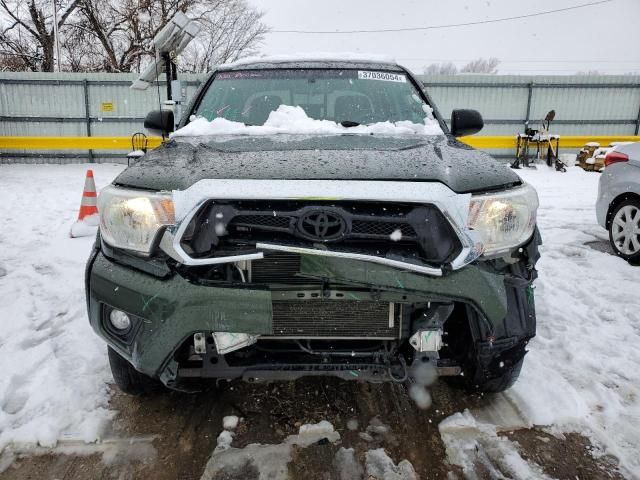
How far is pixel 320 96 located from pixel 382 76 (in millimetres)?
544

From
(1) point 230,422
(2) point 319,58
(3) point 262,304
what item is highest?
(2) point 319,58

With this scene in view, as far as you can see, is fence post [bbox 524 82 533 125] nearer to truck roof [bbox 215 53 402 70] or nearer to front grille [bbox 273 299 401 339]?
truck roof [bbox 215 53 402 70]

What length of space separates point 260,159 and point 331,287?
629mm

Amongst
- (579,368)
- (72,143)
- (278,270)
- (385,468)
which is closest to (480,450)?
(385,468)

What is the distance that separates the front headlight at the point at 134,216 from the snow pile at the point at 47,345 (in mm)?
928

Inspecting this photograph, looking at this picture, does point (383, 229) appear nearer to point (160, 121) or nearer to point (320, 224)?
point (320, 224)

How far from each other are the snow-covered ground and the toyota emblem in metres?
1.11

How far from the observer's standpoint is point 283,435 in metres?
2.17

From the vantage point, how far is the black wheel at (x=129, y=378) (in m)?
2.26

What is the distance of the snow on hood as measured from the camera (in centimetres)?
275

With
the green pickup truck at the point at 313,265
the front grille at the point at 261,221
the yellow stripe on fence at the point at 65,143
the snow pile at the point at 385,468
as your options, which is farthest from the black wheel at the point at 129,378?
the yellow stripe on fence at the point at 65,143

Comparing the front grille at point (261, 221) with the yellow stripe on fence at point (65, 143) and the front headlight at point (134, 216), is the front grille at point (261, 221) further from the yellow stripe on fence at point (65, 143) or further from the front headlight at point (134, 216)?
the yellow stripe on fence at point (65, 143)

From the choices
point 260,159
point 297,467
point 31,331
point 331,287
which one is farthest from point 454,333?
point 31,331

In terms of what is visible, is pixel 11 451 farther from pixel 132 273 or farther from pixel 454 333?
pixel 454 333
